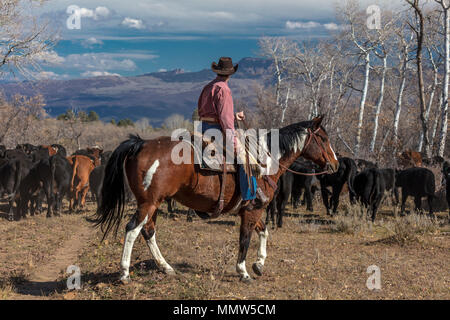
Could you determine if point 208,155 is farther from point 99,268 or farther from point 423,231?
point 423,231

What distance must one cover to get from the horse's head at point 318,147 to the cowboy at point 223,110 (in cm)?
133

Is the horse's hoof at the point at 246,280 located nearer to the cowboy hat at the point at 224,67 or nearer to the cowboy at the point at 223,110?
the cowboy at the point at 223,110

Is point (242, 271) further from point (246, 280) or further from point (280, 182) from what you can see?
point (280, 182)

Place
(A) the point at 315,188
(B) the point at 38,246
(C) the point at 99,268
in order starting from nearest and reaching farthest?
1. (C) the point at 99,268
2. (B) the point at 38,246
3. (A) the point at 315,188

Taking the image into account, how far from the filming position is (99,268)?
7125 millimetres

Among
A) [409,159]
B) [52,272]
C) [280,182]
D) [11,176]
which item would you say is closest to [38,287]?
[52,272]

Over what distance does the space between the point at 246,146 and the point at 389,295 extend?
9.15ft

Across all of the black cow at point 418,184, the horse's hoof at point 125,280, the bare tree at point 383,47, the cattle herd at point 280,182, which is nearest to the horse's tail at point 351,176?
the cattle herd at point 280,182

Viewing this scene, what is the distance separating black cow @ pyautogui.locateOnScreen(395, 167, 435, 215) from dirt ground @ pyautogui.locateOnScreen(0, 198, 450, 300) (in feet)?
7.67

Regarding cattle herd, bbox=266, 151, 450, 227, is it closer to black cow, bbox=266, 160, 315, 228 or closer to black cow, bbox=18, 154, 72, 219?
black cow, bbox=266, 160, 315, 228

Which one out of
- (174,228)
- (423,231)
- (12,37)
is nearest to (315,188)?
(423,231)

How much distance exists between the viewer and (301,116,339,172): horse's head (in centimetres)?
723

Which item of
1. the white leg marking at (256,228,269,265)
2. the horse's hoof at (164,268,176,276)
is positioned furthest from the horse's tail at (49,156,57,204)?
the white leg marking at (256,228,269,265)

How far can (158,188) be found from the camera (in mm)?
5836
